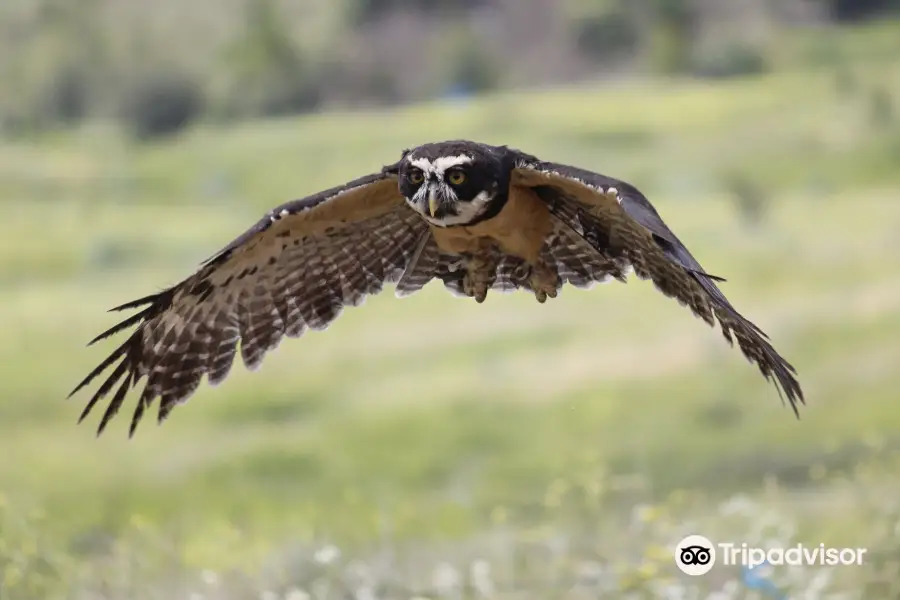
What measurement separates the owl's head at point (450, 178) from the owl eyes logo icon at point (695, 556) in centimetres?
183

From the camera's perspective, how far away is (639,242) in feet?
8.07

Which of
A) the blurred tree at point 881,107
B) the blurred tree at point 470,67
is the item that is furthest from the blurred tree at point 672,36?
the blurred tree at point 881,107

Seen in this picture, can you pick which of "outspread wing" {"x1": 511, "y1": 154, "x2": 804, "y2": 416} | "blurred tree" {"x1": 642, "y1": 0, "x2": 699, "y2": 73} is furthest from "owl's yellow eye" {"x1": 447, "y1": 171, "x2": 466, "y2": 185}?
"blurred tree" {"x1": 642, "y1": 0, "x2": 699, "y2": 73}

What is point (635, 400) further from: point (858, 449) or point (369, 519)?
point (369, 519)

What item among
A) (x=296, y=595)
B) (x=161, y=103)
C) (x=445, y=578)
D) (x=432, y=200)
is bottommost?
(x=296, y=595)

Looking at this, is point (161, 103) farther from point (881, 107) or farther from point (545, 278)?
point (881, 107)

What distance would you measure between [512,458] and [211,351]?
1752mm

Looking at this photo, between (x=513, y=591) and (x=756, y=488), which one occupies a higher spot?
(x=756, y=488)

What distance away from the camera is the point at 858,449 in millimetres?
4055

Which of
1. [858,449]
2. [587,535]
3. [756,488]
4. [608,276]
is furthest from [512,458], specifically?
[608,276]

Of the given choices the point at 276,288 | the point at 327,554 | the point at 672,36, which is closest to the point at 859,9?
the point at 672,36

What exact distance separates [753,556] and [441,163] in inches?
81.3

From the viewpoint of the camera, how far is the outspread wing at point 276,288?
8.75 feet

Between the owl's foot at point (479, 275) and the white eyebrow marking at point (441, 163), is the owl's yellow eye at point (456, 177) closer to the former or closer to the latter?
the white eyebrow marking at point (441, 163)
